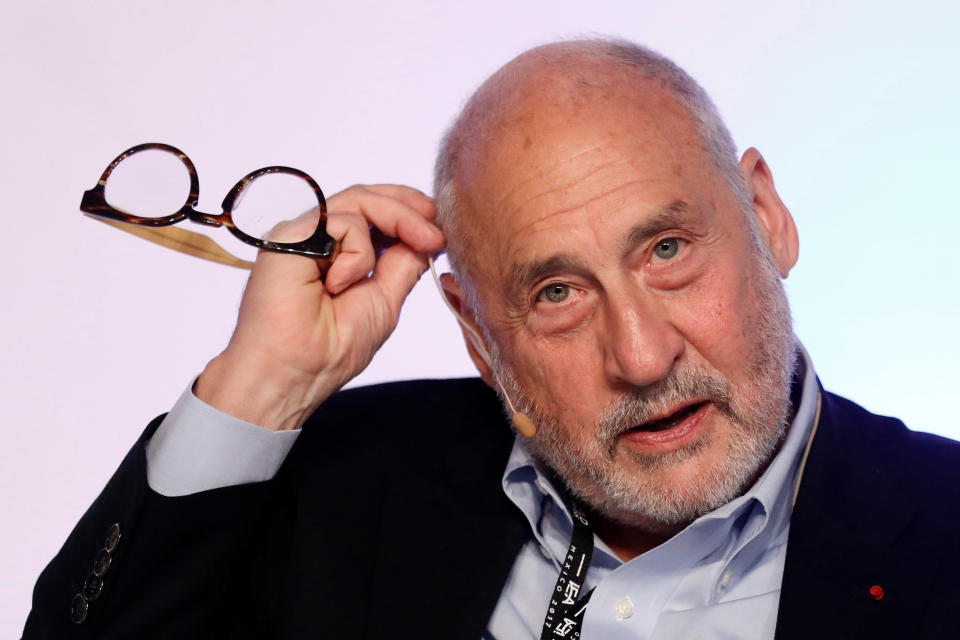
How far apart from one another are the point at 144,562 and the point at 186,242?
2.68ft

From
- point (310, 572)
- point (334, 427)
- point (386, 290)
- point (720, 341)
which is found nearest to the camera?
point (720, 341)

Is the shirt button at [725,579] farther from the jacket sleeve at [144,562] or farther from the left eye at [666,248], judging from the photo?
the jacket sleeve at [144,562]

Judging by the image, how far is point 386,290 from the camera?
2734 millimetres

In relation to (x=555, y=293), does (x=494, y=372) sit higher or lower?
lower

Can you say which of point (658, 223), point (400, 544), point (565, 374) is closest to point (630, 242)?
point (658, 223)

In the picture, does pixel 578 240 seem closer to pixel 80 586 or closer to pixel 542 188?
pixel 542 188

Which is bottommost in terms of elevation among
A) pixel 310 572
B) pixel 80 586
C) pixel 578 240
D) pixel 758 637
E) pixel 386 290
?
pixel 80 586

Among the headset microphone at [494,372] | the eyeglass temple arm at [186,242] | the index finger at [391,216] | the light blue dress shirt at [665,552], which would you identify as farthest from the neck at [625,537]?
the eyeglass temple arm at [186,242]

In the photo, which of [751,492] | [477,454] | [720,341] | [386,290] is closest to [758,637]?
[751,492]

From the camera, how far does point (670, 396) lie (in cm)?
225

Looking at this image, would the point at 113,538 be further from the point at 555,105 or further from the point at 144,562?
the point at 555,105

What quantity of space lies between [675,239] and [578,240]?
24 centimetres

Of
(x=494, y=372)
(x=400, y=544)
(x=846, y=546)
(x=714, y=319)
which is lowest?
(x=400, y=544)

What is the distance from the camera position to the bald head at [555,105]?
96.4 inches
